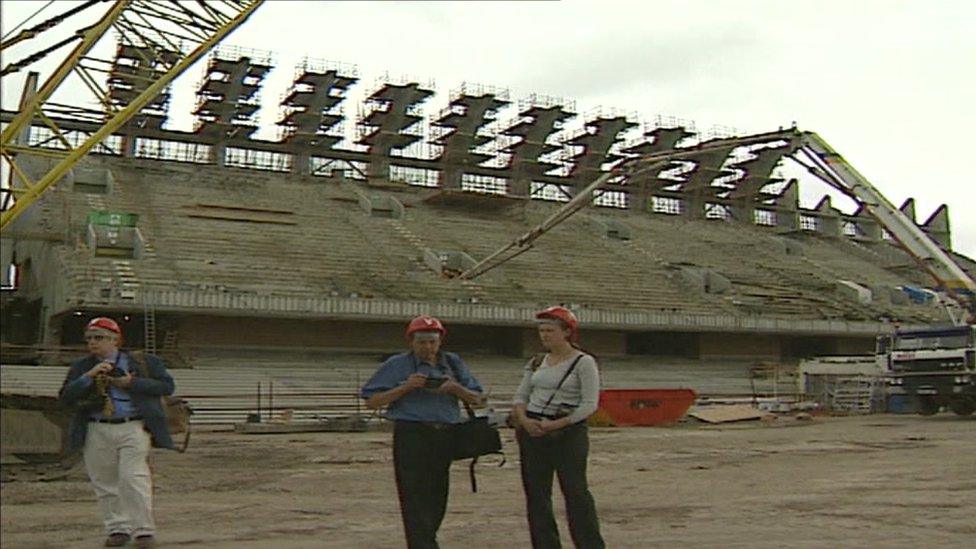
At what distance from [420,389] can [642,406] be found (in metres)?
20.1

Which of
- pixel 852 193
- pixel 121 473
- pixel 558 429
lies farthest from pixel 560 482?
pixel 852 193

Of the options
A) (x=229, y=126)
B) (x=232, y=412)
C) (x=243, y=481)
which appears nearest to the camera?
(x=243, y=481)

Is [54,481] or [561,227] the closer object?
[54,481]

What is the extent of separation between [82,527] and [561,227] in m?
39.3

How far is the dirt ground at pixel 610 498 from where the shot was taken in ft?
23.4

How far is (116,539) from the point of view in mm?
6223

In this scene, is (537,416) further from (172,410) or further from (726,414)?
(726,414)

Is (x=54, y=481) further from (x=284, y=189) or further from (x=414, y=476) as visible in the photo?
(x=284, y=189)

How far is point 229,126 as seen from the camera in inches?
1774

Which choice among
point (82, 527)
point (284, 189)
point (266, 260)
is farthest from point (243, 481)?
point (284, 189)

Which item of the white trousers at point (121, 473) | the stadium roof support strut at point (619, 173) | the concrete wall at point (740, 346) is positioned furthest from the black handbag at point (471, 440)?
the concrete wall at point (740, 346)

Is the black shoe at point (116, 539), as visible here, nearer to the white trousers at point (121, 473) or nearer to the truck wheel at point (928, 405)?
the white trousers at point (121, 473)

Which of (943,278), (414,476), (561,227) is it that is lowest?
(414,476)

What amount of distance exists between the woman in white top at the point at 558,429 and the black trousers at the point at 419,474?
0.48 m
